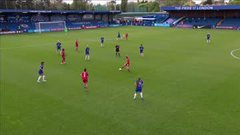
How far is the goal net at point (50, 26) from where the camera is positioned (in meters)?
71.8

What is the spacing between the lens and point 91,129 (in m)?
12.9

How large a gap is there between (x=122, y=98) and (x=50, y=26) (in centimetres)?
6283

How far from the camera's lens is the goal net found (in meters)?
71.8

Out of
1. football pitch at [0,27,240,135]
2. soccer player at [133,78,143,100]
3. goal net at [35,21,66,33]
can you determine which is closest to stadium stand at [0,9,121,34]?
goal net at [35,21,66,33]

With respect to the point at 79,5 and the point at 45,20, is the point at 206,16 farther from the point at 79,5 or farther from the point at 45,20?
the point at 45,20

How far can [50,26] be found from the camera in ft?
246

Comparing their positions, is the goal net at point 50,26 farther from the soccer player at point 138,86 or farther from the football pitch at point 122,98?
the soccer player at point 138,86

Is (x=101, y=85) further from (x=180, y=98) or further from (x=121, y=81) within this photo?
(x=180, y=98)

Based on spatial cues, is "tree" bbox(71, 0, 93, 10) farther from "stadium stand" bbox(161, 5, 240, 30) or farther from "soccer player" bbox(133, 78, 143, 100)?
"soccer player" bbox(133, 78, 143, 100)

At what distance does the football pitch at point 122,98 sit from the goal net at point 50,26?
43900mm

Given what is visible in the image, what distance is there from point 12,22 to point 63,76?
57243mm

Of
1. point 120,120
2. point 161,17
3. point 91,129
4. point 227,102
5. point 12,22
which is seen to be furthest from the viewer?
point 161,17

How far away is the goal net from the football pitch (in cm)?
4390

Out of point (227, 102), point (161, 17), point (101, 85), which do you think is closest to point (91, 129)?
point (101, 85)
